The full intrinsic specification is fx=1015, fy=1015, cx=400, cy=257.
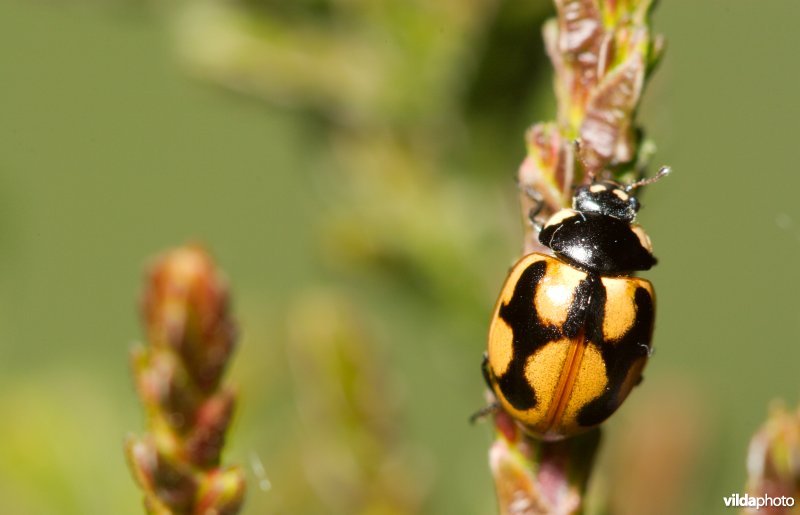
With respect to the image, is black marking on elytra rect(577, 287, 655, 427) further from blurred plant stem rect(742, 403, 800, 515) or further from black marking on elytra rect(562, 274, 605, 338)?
blurred plant stem rect(742, 403, 800, 515)

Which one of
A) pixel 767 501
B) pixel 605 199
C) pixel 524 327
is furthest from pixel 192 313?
pixel 767 501

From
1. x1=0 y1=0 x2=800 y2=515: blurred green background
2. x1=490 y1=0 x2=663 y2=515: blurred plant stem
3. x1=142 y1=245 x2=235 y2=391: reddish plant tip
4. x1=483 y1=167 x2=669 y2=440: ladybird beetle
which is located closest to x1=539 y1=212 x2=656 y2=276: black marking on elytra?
x1=483 y1=167 x2=669 y2=440: ladybird beetle

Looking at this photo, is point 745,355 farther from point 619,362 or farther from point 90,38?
point 90,38


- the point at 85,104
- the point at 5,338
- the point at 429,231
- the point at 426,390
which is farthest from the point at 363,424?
the point at 85,104

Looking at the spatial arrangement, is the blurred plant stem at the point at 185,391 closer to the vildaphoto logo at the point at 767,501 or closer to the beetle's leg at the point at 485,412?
the beetle's leg at the point at 485,412

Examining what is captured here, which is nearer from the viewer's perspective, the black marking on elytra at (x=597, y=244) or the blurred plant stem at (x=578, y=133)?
the blurred plant stem at (x=578, y=133)

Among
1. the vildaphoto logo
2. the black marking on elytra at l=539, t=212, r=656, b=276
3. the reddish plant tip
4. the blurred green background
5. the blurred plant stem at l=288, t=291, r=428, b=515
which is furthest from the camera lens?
the blurred green background

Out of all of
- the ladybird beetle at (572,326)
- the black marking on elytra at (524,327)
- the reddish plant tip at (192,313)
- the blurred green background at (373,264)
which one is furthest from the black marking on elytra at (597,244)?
the reddish plant tip at (192,313)
